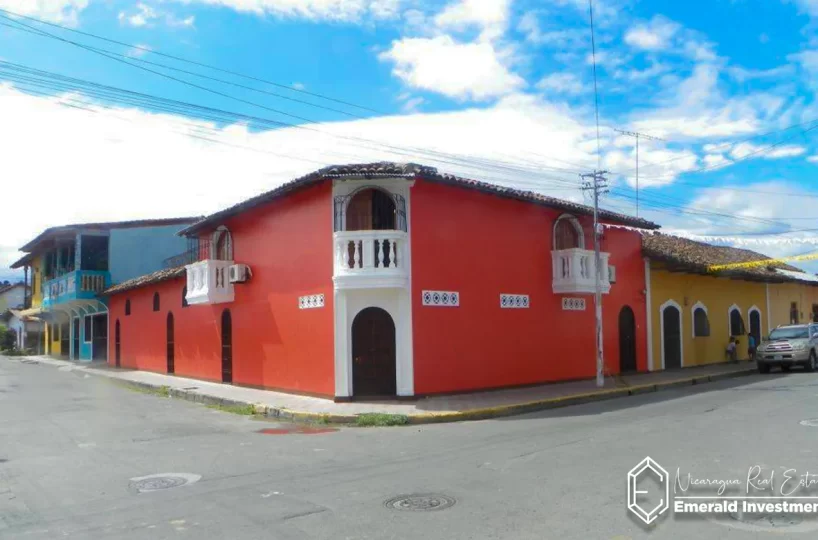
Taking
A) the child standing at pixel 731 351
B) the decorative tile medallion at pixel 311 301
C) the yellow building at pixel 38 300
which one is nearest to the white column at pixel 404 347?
the decorative tile medallion at pixel 311 301

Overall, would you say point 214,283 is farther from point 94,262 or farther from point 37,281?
point 37,281

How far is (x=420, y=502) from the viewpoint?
630cm

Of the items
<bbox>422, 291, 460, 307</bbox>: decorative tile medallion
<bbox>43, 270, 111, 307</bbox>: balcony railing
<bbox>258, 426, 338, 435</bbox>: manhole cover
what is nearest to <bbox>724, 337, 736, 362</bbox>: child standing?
<bbox>422, 291, 460, 307</bbox>: decorative tile medallion

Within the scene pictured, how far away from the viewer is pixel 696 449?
8383 millimetres

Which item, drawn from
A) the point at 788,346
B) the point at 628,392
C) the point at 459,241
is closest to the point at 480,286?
the point at 459,241

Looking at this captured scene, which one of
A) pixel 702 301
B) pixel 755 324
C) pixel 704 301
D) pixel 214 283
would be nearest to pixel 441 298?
pixel 214 283

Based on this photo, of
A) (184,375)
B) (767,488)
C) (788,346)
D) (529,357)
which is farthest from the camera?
(184,375)

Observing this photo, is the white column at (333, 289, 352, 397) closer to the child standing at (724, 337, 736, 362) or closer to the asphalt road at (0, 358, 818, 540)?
the asphalt road at (0, 358, 818, 540)

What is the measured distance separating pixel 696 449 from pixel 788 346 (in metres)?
15.6

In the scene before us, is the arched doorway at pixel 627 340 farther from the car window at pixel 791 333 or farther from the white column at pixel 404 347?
the white column at pixel 404 347

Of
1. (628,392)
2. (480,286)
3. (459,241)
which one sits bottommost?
(628,392)

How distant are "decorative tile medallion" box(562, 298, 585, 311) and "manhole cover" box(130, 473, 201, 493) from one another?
12.7 meters

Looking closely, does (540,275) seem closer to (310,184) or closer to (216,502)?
(310,184)

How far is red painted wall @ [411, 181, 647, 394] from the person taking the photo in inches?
584
